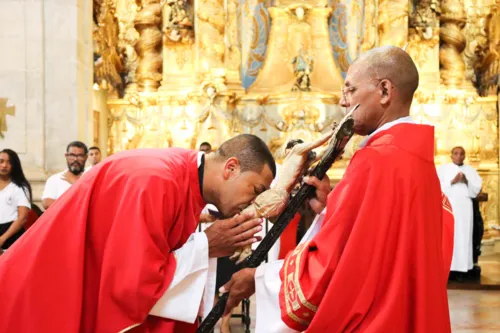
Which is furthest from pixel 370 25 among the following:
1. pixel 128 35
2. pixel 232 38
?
pixel 128 35

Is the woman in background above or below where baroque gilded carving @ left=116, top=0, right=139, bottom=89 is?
below

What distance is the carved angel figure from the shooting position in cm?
301

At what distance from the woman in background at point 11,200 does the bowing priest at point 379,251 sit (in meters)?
4.35

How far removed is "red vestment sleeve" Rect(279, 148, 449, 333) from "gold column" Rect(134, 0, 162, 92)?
1221 cm

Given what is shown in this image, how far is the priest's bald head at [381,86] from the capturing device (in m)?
2.88

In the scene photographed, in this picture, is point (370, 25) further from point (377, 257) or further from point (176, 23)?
point (377, 257)

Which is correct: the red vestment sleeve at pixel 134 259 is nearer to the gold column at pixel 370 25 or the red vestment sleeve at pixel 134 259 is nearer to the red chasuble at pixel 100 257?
the red chasuble at pixel 100 257

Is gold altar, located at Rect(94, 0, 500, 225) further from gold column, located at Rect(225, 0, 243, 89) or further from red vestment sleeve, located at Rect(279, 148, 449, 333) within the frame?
red vestment sleeve, located at Rect(279, 148, 449, 333)

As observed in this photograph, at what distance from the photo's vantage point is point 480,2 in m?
15.0

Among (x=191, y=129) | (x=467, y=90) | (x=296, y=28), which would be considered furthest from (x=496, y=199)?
(x=191, y=129)

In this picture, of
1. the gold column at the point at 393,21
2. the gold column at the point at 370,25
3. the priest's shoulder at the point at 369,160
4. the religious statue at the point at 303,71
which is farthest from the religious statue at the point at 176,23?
the priest's shoulder at the point at 369,160

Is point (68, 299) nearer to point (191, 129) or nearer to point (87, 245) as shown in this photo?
point (87, 245)

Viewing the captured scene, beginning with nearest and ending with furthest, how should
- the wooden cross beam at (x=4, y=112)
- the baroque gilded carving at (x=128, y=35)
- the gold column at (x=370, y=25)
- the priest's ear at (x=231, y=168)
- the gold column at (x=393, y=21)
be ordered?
1. the priest's ear at (x=231, y=168)
2. the wooden cross beam at (x=4, y=112)
3. the gold column at (x=370, y=25)
4. the gold column at (x=393, y=21)
5. the baroque gilded carving at (x=128, y=35)

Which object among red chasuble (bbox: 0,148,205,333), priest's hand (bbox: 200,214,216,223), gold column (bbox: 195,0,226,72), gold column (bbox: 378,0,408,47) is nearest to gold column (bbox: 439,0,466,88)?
gold column (bbox: 378,0,408,47)
